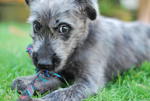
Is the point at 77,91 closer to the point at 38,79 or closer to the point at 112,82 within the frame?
the point at 38,79

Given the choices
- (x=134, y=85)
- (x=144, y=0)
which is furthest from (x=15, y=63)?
(x=144, y=0)

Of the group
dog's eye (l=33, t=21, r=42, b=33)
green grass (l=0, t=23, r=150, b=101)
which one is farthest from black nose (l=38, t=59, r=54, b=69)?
dog's eye (l=33, t=21, r=42, b=33)

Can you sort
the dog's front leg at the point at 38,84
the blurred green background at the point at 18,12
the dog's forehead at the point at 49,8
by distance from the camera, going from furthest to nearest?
1. the blurred green background at the point at 18,12
2. the dog's forehead at the point at 49,8
3. the dog's front leg at the point at 38,84

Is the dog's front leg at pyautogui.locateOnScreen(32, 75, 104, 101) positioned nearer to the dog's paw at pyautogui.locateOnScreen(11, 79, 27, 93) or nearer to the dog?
the dog

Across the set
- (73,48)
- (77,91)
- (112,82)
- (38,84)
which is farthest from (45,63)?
(112,82)

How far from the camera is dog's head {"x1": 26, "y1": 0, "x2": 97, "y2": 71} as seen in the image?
4.45 metres

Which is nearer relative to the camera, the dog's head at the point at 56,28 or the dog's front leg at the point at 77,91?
the dog's front leg at the point at 77,91

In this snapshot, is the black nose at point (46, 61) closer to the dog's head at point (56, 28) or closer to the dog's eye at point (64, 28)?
the dog's head at point (56, 28)

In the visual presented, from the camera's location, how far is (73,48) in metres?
5.07

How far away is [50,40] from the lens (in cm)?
463

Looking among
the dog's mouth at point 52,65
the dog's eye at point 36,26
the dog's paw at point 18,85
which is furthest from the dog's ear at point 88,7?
the dog's paw at point 18,85

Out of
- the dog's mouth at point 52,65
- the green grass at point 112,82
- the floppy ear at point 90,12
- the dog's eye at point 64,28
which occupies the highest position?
the floppy ear at point 90,12

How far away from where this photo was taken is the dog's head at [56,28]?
4.45m

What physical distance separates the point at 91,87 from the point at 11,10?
1655 centimetres
